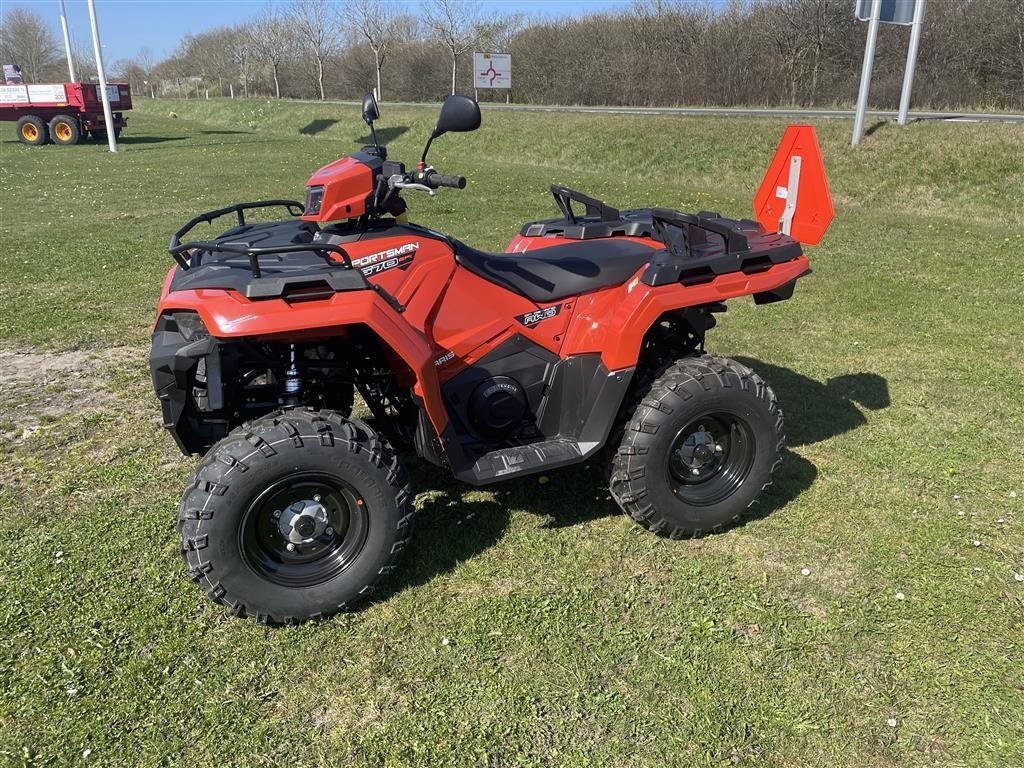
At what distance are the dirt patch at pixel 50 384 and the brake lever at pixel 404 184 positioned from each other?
10.1 ft

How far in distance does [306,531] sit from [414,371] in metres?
0.75

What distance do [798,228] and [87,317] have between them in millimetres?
5962

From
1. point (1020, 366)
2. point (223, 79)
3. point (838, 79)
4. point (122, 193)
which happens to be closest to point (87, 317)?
point (1020, 366)

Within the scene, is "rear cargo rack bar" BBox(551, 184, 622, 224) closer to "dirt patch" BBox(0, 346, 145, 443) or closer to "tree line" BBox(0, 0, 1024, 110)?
"dirt patch" BBox(0, 346, 145, 443)

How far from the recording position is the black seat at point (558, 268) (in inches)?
135

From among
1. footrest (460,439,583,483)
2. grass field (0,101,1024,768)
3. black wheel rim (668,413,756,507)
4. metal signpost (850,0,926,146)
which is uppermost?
metal signpost (850,0,926,146)

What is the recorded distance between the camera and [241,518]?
9.41ft

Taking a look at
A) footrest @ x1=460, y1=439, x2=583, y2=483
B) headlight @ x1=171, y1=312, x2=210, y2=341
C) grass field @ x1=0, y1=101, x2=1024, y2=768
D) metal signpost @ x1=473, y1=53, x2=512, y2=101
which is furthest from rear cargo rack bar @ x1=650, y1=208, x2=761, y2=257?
metal signpost @ x1=473, y1=53, x2=512, y2=101

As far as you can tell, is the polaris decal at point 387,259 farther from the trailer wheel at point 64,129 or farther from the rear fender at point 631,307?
the trailer wheel at point 64,129

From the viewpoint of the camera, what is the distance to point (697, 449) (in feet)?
12.0

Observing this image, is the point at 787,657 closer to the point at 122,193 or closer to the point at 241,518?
the point at 241,518

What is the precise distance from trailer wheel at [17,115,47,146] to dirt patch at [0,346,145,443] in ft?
83.5

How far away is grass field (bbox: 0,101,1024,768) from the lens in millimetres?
2576

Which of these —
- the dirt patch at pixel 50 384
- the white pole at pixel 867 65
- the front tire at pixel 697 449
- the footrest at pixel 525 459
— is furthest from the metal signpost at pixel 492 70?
the footrest at pixel 525 459
